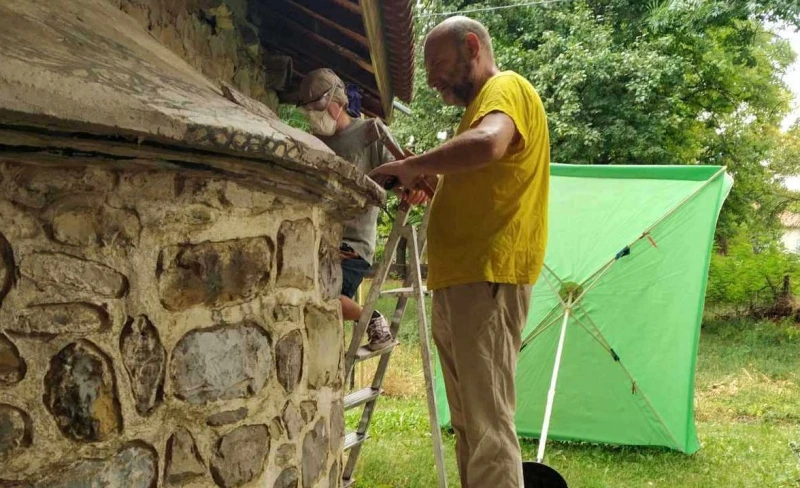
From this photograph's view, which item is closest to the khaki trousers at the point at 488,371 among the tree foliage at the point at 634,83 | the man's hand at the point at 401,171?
the man's hand at the point at 401,171

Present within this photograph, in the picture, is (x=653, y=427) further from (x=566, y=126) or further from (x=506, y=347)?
(x=566, y=126)

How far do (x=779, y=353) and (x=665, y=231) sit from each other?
238 inches

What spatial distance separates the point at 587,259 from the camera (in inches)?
189

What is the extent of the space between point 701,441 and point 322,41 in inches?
170

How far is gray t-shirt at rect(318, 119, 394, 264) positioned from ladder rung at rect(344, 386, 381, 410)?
0.64 meters

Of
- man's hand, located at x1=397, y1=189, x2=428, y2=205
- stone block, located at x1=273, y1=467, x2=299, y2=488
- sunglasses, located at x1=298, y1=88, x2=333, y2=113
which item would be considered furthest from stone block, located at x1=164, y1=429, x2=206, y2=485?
sunglasses, located at x1=298, y1=88, x2=333, y2=113

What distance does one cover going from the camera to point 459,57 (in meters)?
2.41

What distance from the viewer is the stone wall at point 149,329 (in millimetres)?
1156

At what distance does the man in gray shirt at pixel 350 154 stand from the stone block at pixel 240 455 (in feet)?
5.12

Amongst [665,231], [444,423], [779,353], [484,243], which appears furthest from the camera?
[779,353]

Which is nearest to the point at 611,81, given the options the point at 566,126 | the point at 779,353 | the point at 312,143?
the point at 566,126

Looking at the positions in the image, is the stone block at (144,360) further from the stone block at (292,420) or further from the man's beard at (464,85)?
the man's beard at (464,85)

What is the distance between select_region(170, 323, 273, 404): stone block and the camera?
137cm

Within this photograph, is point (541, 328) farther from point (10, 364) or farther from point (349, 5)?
point (10, 364)
